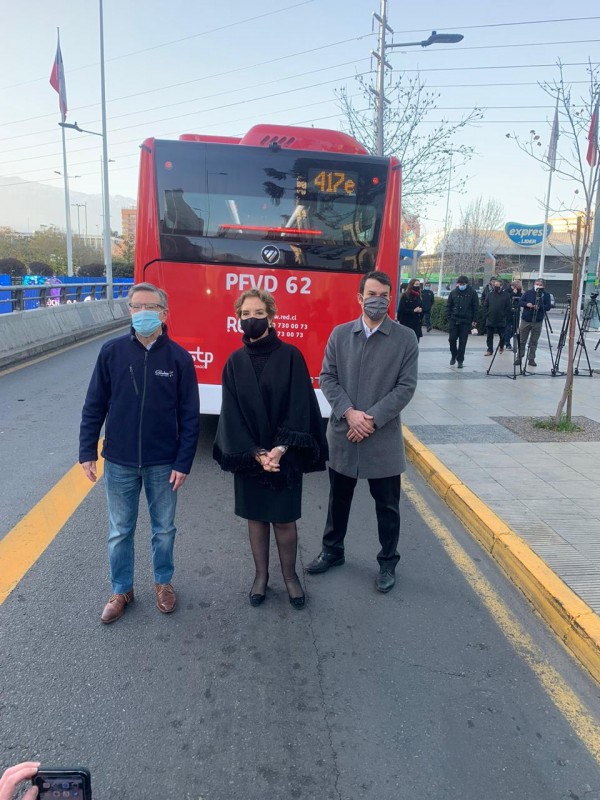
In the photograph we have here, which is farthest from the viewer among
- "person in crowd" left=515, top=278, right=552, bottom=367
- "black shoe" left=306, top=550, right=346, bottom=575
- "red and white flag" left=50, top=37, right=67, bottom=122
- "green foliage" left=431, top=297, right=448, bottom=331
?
"red and white flag" left=50, top=37, right=67, bottom=122

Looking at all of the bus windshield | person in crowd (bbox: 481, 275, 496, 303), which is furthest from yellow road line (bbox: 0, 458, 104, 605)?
person in crowd (bbox: 481, 275, 496, 303)

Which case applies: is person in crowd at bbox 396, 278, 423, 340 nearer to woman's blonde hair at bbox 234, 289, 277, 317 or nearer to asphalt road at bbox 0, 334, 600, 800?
asphalt road at bbox 0, 334, 600, 800

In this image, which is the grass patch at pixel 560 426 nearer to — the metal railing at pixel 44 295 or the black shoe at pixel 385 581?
the black shoe at pixel 385 581

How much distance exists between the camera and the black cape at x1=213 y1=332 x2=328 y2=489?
3.23 meters

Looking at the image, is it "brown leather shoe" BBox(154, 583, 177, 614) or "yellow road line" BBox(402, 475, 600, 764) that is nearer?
"yellow road line" BBox(402, 475, 600, 764)

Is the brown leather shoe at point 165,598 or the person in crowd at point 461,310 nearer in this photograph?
the brown leather shoe at point 165,598

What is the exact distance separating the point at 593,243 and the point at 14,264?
34.8 meters

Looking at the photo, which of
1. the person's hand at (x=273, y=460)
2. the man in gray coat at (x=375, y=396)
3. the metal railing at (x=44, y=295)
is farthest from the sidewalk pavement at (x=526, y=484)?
the metal railing at (x=44, y=295)

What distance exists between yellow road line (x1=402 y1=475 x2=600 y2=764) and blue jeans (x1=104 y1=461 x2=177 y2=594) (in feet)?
6.50

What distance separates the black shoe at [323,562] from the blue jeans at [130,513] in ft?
3.33

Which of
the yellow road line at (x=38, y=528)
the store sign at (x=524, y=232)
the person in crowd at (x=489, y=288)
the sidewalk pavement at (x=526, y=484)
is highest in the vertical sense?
the store sign at (x=524, y=232)

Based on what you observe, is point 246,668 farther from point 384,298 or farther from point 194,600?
point 384,298

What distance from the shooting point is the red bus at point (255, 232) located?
5.93m

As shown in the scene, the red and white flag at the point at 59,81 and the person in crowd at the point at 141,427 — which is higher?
the red and white flag at the point at 59,81
